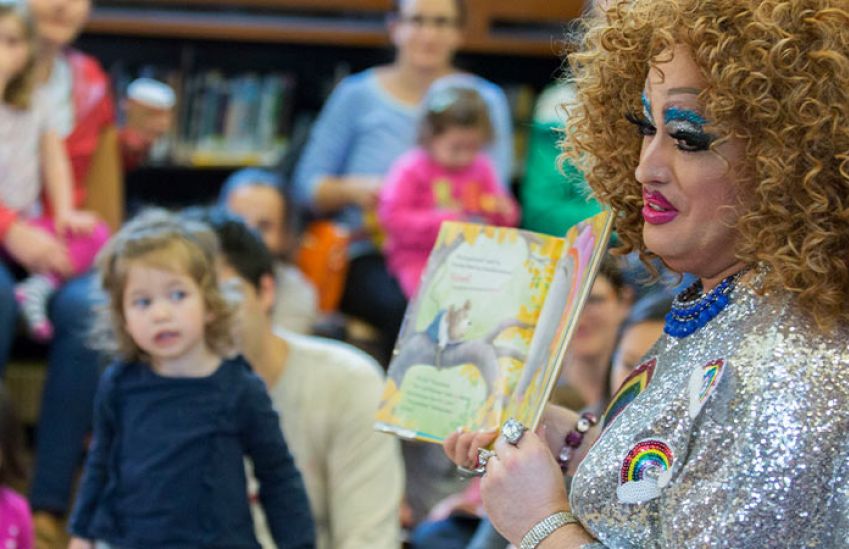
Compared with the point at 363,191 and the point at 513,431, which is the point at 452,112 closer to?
the point at 363,191

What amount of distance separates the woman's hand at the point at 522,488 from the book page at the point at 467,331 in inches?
5.7

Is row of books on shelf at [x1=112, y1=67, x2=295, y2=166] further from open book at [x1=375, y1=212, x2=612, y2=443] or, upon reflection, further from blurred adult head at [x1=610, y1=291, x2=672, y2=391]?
open book at [x1=375, y1=212, x2=612, y2=443]

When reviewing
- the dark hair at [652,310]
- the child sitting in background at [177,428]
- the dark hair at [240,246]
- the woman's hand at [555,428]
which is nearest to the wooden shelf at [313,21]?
the dark hair at [240,246]

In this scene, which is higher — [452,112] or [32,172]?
[452,112]

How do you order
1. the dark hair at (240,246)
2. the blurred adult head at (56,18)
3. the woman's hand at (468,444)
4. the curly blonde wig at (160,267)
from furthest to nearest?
the blurred adult head at (56,18) < the dark hair at (240,246) < the curly blonde wig at (160,267) < the woman's hand at (468,444)

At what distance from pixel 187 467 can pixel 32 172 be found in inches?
58.0

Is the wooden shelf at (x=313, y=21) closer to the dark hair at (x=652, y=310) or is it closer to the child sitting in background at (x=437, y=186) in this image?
the child sitting in background at (x=437, y=186)

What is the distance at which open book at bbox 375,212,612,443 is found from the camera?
1.58 metres

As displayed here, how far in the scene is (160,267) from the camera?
215 cm

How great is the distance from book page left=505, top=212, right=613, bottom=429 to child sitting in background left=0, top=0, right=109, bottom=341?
178 centimetres

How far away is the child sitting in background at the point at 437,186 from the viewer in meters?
3.85

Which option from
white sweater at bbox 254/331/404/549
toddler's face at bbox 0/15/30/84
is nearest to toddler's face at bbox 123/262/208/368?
white sweater at bbox 254/331/404/549

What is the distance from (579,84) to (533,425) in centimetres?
40

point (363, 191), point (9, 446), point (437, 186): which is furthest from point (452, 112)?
point (9, 446)
